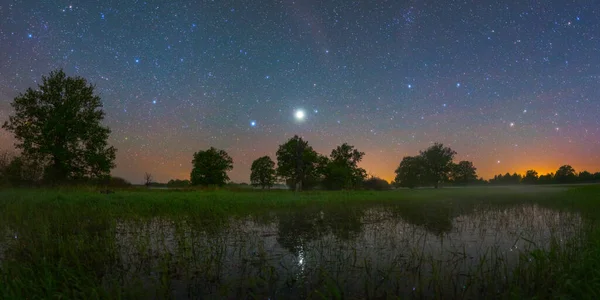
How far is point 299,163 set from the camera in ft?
204

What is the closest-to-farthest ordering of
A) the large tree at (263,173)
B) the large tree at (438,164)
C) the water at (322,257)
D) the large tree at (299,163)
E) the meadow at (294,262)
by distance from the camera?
the meadow at (294,262), the water at (322,257), the large tree at (299,163), the large tree at (263,173), the large tree at (438,164)

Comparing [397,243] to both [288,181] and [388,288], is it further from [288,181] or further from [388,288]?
[288,181]

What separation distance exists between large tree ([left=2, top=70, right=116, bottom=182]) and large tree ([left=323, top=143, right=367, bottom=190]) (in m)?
45.3

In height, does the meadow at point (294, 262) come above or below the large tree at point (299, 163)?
below

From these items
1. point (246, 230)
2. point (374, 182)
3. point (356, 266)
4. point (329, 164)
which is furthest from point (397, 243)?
point (374, 182)

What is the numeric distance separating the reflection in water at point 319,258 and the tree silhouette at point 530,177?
444 ft

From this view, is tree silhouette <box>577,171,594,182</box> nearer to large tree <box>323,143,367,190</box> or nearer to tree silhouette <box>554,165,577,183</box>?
tree silhouette <box>554,165,577,183</box>

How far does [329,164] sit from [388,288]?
64.9 metres

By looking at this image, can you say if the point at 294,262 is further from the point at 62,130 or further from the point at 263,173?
the point at 263,173

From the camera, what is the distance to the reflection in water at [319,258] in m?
5.05

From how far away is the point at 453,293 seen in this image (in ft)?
15.7

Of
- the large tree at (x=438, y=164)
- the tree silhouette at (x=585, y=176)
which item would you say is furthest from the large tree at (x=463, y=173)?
the tree silhouette at (x=585, y=176)

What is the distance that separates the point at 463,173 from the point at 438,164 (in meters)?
18.5

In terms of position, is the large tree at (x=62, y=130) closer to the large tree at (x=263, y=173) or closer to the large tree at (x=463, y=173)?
the large tree at (x=263, y=173)
